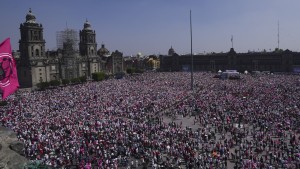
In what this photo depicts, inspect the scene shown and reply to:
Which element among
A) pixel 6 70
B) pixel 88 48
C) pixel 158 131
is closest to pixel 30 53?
pixel 88 48

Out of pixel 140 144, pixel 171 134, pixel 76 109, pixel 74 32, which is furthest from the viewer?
pixel 74 32

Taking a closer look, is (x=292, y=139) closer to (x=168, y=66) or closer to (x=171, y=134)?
(x=171, y=134)

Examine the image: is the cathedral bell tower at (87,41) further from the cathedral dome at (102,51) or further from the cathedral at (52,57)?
the cathedral dome at (102,51)

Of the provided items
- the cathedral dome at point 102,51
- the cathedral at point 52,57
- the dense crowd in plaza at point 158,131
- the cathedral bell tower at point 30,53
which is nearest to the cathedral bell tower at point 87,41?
the cathedral at point 52,57

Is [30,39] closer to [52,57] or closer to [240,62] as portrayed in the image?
[52,57]

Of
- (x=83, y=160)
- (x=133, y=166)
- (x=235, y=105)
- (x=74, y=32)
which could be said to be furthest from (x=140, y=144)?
(x=74, y=32)

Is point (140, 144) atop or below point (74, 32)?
below
